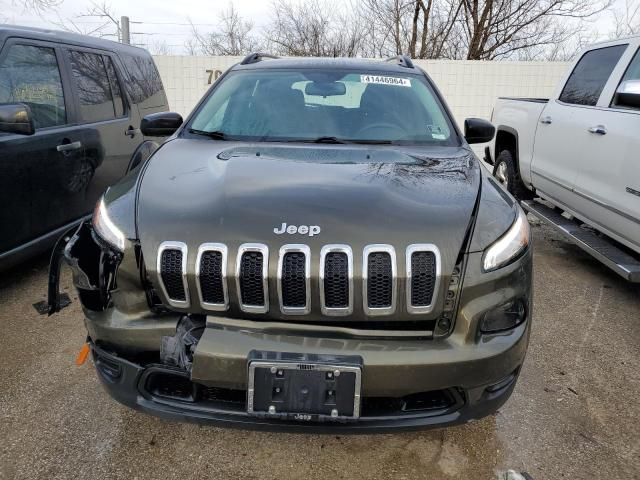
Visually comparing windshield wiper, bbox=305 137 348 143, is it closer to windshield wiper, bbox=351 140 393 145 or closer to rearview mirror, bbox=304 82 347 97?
windshield wiper, bbox=351 140 393 145

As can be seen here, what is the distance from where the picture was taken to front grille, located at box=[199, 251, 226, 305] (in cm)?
176

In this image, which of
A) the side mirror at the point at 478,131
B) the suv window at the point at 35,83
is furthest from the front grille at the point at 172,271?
the suv window at the point at 35,83

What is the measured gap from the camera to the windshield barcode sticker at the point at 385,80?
3.30 m

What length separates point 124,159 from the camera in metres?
4.75

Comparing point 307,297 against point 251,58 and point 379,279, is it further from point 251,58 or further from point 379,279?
point 251,58

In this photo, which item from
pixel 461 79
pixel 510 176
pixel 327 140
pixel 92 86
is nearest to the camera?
pixel 327 140

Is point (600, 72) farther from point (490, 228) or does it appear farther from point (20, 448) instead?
point (20, 448)

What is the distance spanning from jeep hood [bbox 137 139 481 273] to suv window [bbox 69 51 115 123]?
2185 mm

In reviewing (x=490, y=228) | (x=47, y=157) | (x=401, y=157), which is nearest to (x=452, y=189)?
(x=490, y=228)

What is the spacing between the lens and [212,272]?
1768 millimetres

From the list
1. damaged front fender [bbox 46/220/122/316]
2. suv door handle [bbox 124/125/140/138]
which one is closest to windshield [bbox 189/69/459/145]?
damaged front fender [bbox 46/220/122/316]

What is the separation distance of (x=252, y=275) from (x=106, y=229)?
68 centimetres

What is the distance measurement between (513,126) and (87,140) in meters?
4.42

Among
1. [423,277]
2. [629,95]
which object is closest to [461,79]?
[629,95]
